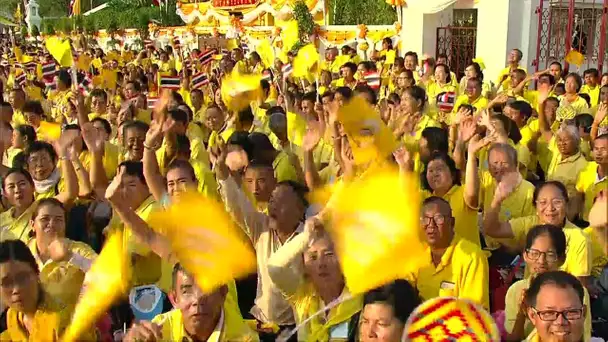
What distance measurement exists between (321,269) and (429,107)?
14.9ft

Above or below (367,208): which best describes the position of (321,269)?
below

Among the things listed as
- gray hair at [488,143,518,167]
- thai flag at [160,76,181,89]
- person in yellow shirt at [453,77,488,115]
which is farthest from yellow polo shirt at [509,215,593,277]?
thai flag at [160,76,181,89]

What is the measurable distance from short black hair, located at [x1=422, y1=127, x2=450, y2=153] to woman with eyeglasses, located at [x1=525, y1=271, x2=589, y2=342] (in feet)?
7.64

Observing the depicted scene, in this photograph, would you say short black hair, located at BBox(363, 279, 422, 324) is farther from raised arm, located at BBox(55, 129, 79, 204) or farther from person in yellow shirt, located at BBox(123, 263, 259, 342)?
raised arm, located at BBox(55, 129, 79, 204)

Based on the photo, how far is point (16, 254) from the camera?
306cm

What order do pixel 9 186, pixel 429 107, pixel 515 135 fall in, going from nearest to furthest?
pixel 9 186
pixel 515 135
pixel 429 107

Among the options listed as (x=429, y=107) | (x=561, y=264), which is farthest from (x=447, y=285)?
(x=429, y=107)

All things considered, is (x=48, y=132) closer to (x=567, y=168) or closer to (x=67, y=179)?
(x=67, y=179)

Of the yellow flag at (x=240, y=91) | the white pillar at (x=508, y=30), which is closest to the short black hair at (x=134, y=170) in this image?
the yellow flag at (x=240, y=91)

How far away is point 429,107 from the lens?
7.29 meters

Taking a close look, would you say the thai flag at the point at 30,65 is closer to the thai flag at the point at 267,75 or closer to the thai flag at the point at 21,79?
the thai flag at the point at 21,79

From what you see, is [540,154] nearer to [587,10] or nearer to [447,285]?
[447,285]

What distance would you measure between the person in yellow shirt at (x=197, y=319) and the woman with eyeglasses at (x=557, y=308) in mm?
1056

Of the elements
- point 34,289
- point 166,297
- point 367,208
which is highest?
point 367,208
